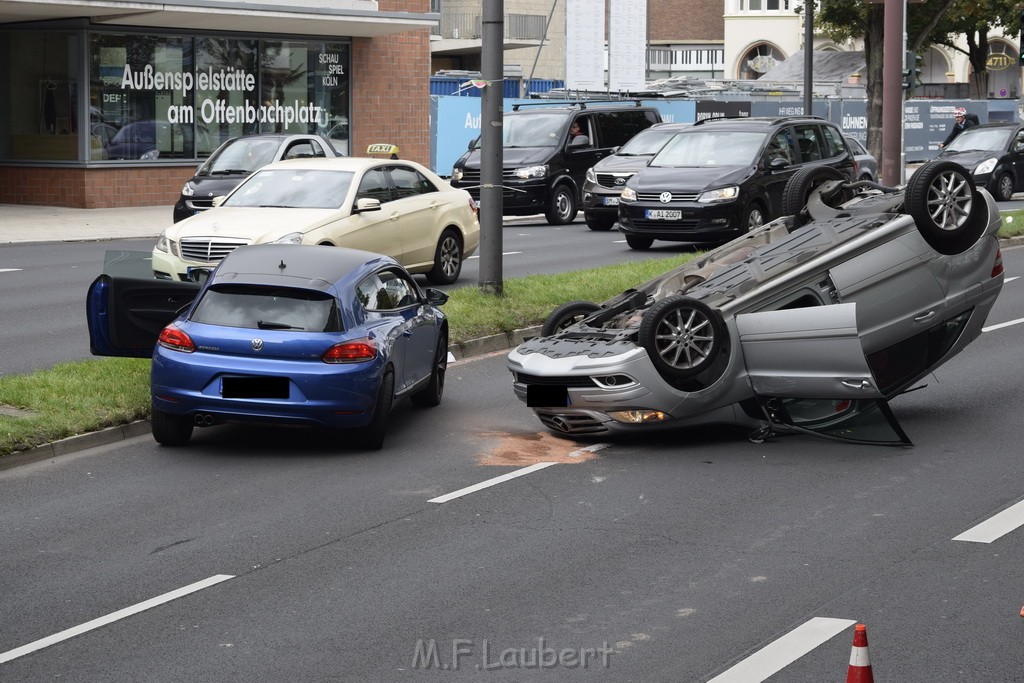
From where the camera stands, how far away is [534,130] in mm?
28594

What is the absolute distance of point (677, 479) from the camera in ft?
29.8

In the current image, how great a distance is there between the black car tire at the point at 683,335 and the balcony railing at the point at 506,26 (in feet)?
158

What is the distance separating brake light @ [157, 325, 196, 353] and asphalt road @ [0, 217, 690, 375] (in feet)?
9.66

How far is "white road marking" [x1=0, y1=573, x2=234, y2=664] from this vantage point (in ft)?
20.1

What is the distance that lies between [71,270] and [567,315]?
10.9 metres

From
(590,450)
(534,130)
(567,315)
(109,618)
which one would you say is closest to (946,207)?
(567,315)

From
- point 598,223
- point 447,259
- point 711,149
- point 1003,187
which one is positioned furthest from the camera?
point 1003,187

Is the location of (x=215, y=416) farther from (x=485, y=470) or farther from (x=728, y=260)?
(x=728, y=260)

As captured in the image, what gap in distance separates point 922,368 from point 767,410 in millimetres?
1215

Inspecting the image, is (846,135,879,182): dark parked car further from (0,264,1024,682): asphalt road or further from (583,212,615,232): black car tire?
(0,264,1024,682): asphalt road

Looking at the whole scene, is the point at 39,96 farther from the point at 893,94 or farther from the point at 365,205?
the point at 893,94

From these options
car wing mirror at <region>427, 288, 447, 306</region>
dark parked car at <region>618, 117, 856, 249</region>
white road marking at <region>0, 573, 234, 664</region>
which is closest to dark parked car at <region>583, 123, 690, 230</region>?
dark parked car at <region>618, 117, 856, 249</region>

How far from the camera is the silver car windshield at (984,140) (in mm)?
31781

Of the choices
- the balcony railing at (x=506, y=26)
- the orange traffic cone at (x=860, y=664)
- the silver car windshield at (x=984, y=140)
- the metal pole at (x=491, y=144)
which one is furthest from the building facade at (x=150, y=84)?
the orange traffic cone at (x=860, y=664)
